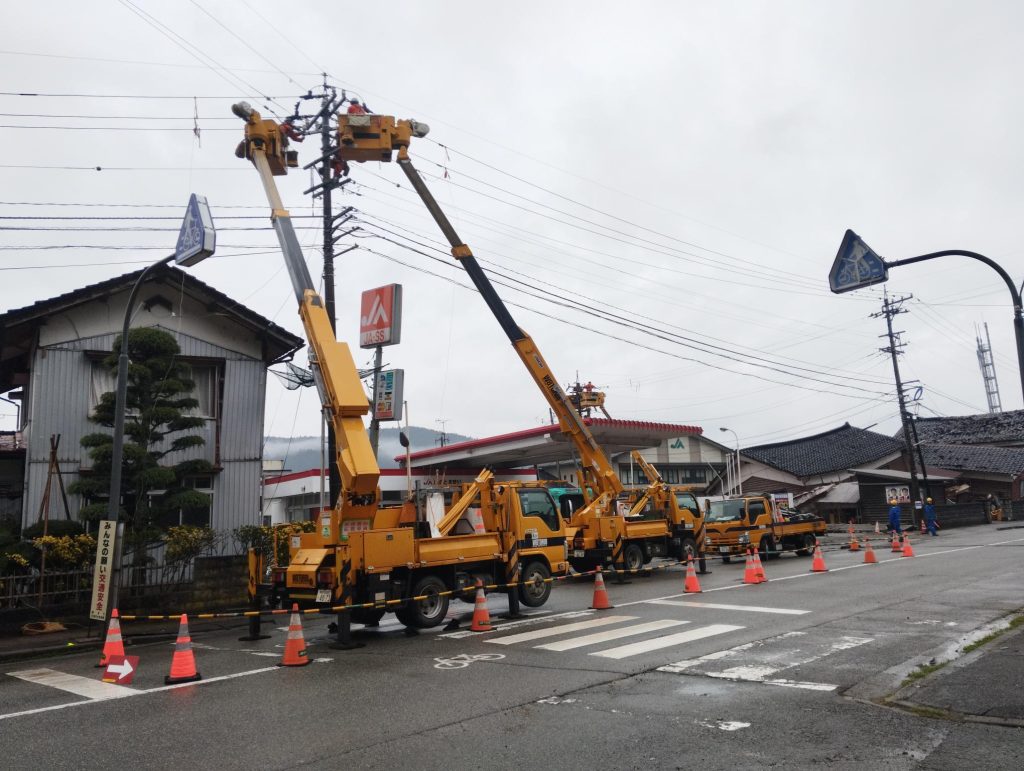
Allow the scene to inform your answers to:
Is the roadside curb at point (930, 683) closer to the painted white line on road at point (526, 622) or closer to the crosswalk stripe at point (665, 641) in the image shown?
the crosswalk stripe at point (665, 641)

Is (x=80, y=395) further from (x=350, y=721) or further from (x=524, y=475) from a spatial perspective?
(x=524, y=475)

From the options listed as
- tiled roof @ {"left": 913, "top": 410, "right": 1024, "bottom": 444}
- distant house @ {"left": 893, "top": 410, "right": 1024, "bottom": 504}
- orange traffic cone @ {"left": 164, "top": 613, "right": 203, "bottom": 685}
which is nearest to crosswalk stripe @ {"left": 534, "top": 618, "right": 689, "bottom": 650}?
orange traffic cone @ {"left": 164, "top": 613, "right": 203, "bottom": 685}

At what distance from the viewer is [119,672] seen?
30.9 feet

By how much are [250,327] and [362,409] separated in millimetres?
10567

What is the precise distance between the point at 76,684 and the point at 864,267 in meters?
11.4

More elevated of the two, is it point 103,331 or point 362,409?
point 103,331

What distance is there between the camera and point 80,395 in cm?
1914

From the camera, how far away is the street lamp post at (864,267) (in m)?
9.81

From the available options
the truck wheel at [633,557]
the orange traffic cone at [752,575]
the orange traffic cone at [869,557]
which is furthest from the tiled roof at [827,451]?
the orange traffic cone at [752,575]

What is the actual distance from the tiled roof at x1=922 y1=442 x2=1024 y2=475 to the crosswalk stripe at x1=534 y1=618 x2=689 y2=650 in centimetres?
4700

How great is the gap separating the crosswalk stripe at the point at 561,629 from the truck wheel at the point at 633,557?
7.32 m

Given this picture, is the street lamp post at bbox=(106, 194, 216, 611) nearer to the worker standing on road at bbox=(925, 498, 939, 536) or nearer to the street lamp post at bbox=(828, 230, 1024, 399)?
the street lamp post at bbox=(828, 230, 1024, 399)

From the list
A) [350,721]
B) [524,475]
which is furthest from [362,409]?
[524,475]

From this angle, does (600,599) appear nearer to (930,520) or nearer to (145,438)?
(145,438)
